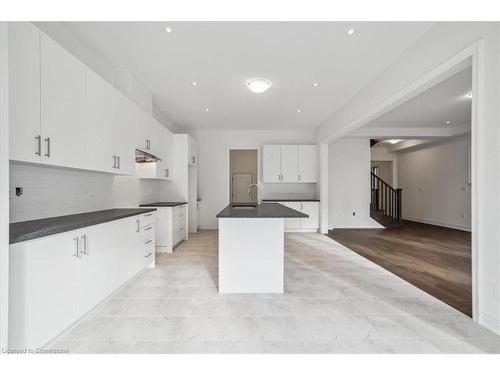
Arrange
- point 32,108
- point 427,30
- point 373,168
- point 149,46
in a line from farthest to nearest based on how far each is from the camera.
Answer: point 373,168
point 149,46
point 427,30
point 32,108

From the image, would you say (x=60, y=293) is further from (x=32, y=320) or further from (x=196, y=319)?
(x=196, y=319)

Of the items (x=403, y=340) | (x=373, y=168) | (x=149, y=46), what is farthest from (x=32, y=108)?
(x=373, y=168)

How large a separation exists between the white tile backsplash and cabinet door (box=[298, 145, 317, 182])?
428 cm

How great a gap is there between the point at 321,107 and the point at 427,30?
98.3 inches

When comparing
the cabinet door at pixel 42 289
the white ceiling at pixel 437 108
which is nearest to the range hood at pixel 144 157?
the cabinet door at pixel 42 289

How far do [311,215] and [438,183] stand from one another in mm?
4516

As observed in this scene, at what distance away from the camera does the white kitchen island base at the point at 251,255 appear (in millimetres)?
2609

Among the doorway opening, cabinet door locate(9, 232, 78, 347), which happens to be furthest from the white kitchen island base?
the doorway opening

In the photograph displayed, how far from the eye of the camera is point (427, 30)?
247cm

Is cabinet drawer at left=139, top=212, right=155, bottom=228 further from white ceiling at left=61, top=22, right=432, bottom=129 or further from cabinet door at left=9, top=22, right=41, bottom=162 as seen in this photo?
white ceiling at left=61, top=22, right=432, bottom=129

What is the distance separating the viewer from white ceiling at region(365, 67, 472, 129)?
3.90 meters

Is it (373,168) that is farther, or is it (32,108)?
(373,168)

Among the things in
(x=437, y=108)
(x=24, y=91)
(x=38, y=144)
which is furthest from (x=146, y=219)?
Result: (x=437, y=108)

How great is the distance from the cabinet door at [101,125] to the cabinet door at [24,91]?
1.97 ft
